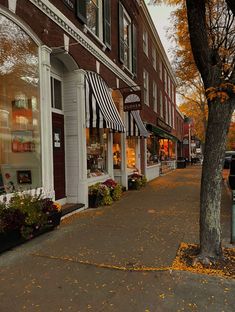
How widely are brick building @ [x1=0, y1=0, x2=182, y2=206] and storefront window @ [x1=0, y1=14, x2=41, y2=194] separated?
0.9 inches

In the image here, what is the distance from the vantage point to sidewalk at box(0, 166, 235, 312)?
333 centimetres

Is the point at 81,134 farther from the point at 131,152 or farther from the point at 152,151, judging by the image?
the point at 152,151

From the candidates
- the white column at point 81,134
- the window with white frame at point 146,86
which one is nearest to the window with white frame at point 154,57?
the window with white frame at point 146,86

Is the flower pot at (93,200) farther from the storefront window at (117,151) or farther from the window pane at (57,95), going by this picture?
the storefront window at (117,151)

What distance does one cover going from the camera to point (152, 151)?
19.0m

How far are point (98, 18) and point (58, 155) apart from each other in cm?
517

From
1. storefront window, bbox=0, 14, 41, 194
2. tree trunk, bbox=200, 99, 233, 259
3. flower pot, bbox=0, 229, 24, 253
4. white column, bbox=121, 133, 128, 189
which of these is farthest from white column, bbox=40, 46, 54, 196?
white column, bbox=121, 133, 128, 189

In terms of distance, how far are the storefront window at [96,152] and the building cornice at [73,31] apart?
8.10 feet

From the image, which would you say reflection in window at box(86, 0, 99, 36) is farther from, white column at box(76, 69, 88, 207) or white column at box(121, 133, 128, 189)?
white column at box(121, 133, 128, 189)

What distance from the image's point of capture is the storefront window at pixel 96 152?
9.71 m

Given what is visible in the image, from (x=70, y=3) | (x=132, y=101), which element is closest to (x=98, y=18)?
(x=70, y=3)

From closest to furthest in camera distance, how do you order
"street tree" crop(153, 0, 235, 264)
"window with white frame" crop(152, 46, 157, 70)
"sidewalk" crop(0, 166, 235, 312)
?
"sidewalk" crop(0, 166, 235, 312) → "street tree" crop(153, 0, 235, 264) → "window with white frame" crop(152, 46, 157, 70)

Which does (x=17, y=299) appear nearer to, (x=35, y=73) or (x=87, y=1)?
(x=35, y=73)

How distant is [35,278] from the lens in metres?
3.94
